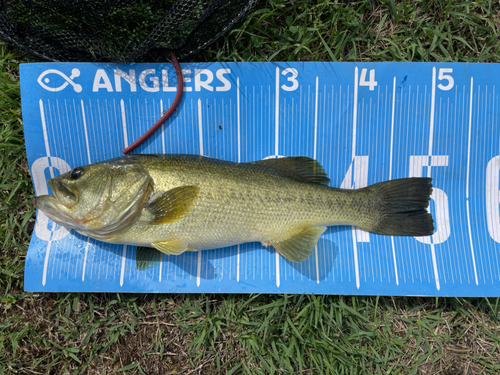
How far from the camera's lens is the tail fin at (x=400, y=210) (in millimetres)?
2574

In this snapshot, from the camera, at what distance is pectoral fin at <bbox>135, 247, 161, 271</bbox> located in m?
2.69

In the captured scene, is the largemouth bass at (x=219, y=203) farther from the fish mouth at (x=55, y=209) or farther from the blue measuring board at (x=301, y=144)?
the blue measuring board at (x=301, y=144)

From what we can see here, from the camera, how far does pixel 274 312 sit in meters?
2.67

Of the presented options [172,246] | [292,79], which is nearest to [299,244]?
[172,246]

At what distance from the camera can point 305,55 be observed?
2.80 metres

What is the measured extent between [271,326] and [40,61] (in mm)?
3270

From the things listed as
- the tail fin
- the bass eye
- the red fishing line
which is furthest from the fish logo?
the tail fin

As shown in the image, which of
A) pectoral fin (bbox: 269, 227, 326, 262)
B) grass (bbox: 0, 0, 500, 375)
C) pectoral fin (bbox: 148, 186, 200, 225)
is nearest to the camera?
pectoral fin (bbox: 148, 186, 200, 225)

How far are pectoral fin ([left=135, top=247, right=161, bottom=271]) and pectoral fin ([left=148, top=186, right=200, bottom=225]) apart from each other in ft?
1.89

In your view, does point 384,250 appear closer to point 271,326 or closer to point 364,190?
point 364,190

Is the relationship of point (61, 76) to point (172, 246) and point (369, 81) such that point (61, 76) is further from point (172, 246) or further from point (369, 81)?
point (369, 81)

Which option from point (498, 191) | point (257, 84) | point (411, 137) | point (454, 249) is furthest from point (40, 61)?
point (498, 191)

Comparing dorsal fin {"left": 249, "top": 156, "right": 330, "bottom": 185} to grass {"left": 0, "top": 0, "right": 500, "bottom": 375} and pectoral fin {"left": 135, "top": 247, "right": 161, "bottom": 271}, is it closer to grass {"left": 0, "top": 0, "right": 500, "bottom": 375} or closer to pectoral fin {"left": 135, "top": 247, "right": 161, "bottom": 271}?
grass {"left": 0, "top": 0, "right": 500, "bottom": 375}

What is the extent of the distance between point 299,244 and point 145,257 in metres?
1.40
